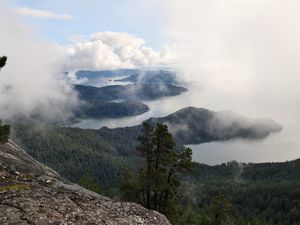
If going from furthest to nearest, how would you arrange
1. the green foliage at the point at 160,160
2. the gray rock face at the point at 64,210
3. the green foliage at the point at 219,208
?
the green foliage at the point at 219,208, the green foliage at the point at 160,160, the gray rock face at the point at 64,210

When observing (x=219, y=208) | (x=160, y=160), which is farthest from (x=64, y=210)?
(x=219, y=208)

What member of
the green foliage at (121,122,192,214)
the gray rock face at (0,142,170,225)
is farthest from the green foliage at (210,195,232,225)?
the gray rock face at (0,142,170,225)

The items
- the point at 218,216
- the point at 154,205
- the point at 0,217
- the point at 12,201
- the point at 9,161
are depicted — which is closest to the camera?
the point at 0,217

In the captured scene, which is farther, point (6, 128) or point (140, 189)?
point (140, 189)

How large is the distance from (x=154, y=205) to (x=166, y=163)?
7293mm

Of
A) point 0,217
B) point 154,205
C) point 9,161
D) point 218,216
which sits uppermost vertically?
point 0,217

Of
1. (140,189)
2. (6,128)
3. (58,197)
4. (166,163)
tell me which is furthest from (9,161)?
(58,197)

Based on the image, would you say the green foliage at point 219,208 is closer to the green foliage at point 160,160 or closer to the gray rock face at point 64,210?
the green foliage at point 160,160

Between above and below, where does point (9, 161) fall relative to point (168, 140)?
below

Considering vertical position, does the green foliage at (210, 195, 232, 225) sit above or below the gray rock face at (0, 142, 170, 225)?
below

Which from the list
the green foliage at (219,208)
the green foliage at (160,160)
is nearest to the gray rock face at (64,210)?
the green foliage at (160,160)

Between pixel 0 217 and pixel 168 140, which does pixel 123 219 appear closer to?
pixel 0 217

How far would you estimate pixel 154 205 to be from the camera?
180ft

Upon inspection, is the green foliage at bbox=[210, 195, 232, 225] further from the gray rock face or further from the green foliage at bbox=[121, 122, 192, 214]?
the gray rock face
